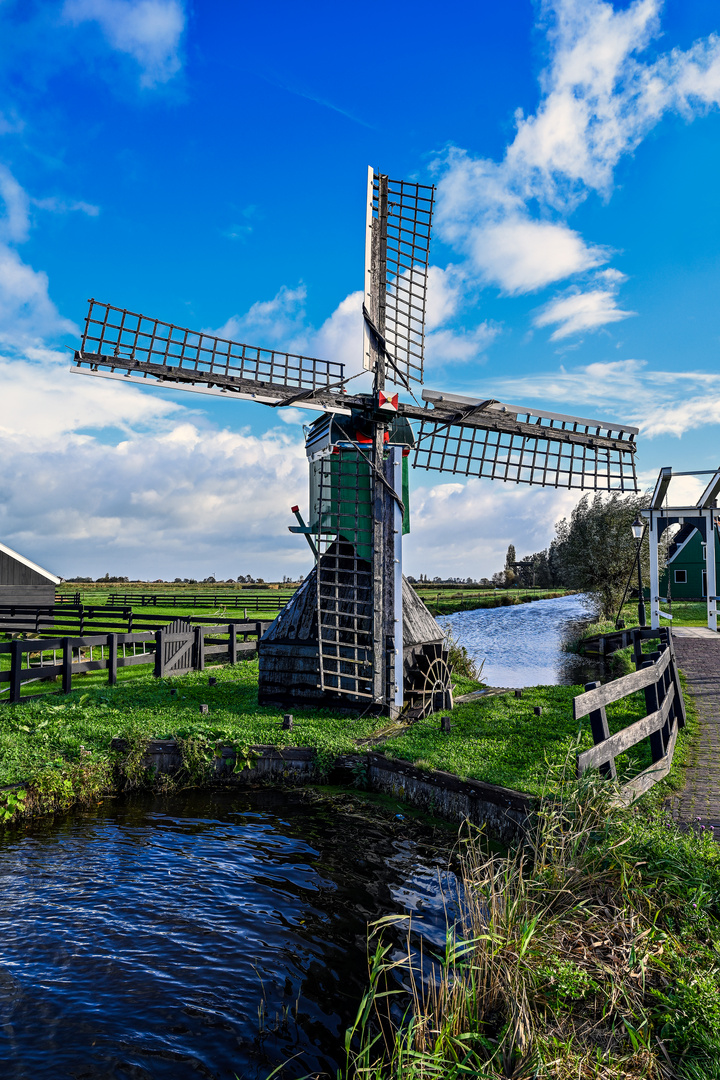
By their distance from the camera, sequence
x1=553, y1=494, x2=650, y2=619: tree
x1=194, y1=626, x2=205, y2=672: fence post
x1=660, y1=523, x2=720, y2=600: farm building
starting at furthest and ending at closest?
x1=660, y1=523, x2=720, y2=600: farm building, x1=553, y1=494, x2=650, y2=619: tree, x1=194, y1=626, x2=205, y2=672: fence post

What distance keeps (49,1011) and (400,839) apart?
13.3ft

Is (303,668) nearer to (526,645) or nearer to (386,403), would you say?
(386,403)

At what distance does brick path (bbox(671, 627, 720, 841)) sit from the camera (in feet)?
21.3

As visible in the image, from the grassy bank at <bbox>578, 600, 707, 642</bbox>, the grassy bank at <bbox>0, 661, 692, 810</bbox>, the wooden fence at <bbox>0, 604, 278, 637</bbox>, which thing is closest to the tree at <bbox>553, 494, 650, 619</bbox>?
the grassy bank at <bbox>578, 600, 707, 642</bbox>

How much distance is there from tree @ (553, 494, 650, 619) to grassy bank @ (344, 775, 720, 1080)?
34.3 meters

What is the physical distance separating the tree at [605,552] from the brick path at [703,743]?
19.5 meters

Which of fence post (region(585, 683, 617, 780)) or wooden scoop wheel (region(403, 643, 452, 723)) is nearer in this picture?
fence post (region(585, 683, 617, 780))

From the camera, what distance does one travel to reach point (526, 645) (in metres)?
30.1

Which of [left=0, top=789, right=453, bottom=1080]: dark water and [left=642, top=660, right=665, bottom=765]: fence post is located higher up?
[left=642, top=660, right=665, bottom=765]: fence post

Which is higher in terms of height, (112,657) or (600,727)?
(600,727)

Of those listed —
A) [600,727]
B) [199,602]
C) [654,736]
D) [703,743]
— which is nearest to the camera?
[600,727]

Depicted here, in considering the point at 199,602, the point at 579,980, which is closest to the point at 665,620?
the point at 579,980

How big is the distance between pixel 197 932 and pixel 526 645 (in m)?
26.5

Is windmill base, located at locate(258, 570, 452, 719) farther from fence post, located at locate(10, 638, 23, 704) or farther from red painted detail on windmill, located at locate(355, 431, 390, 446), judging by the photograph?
fence post, located at locate(10, 638, 23, 704)
